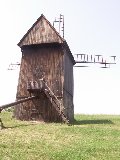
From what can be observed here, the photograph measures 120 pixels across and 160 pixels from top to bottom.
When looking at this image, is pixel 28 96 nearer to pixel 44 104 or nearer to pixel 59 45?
pixel 44 104

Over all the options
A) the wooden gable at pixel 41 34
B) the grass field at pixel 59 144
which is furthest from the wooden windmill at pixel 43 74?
the grass field at pixel 59 144

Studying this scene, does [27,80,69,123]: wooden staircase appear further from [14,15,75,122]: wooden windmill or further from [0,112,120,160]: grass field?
[0,112,120,160]: grass field

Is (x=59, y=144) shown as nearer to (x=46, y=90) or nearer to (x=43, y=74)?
(x=46, y=90)

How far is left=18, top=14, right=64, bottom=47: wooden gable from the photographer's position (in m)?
29.1

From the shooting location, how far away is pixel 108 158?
13.6 m

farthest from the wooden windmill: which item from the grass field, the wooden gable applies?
the grass field

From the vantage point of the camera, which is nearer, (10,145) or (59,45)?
(10,145)

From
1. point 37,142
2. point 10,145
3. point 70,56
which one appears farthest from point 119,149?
point 70,56

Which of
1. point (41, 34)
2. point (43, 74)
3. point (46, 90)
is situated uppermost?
point (41, 34)

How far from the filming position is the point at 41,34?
96.8ft

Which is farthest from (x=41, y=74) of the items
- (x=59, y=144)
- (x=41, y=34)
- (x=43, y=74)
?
(x=59, y=144)

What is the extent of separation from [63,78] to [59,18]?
9.62 metres

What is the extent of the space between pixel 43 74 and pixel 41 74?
0.22 metres

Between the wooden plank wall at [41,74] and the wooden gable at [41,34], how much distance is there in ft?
2.28
